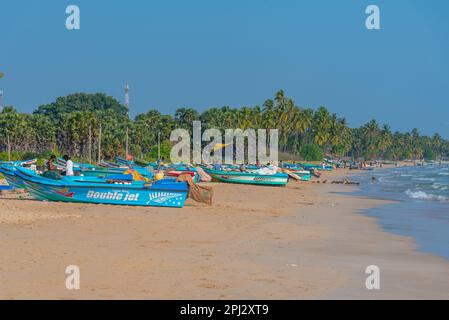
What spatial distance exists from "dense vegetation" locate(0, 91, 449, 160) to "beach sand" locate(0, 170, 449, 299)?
39901 mm

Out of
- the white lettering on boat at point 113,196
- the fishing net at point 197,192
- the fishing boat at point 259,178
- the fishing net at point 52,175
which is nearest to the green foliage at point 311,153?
the fishing boat at point 259,178

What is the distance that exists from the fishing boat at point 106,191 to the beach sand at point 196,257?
0.72m

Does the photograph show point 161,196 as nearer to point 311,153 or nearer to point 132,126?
point 132,126

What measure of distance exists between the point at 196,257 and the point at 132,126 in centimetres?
7919

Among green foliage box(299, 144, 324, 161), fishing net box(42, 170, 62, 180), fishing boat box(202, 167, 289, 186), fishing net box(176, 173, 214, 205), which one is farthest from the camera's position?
green foliage box(299, 144, 324, 161)

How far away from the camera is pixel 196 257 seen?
13.3 metres

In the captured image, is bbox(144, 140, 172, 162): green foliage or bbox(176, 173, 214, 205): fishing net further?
bbox(144, 140, 172, 162): green foliage

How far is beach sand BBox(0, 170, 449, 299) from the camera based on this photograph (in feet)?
33.7

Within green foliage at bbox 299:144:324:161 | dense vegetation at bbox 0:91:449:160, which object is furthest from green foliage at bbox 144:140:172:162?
green foliage at bbox 299:144:324:161

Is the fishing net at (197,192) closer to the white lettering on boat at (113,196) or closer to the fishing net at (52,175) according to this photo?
the white lettering on boat at (113,196)

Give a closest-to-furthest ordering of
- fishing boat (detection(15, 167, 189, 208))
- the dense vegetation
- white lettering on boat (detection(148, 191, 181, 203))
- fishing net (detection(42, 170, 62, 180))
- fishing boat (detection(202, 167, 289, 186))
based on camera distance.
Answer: fishing boat (detection(15, 167, 189, 208))
white lettering on boat (detection(148, 191, 181, 203))
fishing net (detection(42, 170, 62, 180))
fishing boat (detection(202, 167, 289, 186))
the dense vegetation

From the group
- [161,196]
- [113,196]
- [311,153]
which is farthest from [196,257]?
[311,153]

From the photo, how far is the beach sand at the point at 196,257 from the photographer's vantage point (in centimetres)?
1027

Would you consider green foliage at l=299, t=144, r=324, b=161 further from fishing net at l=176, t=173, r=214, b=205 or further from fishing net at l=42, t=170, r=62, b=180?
fishing net at l=42, t=170, r=62, b=180
